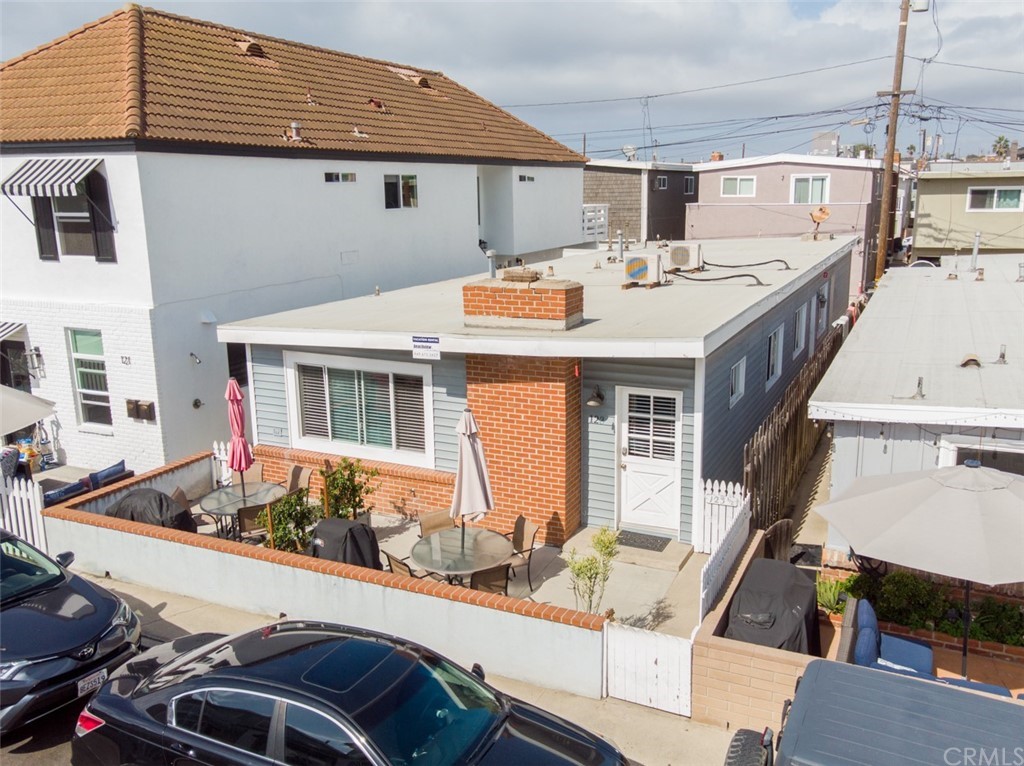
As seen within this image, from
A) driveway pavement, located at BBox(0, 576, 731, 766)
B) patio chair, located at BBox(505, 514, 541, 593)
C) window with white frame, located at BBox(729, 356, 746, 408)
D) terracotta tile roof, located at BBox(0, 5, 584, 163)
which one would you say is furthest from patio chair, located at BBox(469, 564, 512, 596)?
terracotta tile roof, located at BBox(0, 5, 584, 163)

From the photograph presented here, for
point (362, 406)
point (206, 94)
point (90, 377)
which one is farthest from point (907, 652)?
point (206, 94)

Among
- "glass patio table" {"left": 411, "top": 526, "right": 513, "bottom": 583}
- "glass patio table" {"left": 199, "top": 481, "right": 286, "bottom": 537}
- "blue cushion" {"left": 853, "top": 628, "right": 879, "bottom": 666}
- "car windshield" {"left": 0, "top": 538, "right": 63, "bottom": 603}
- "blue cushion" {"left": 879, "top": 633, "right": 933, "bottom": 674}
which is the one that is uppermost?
"car windshield" {"left": 0, "top": 538, "right": 63, "bottom": 603}

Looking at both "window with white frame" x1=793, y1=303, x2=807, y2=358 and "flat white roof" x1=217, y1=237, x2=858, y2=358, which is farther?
"window with white frame" x1=793, y1=303, x2=807, y2=358

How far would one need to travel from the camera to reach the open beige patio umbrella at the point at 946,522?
651cm

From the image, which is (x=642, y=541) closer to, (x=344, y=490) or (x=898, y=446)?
(x=898, y=446)

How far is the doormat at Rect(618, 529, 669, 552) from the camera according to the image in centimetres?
1083

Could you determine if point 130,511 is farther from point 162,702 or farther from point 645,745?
point 645,745

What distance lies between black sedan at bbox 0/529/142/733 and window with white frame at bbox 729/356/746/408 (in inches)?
334

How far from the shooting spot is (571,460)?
439 inches

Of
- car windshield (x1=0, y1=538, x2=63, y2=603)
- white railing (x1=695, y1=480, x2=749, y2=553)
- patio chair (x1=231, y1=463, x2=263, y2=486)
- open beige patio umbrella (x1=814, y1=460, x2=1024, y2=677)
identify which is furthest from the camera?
patio chair (x1=231, y1=463, x2=263, y2=486)

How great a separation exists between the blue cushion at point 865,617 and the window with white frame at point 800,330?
10.9 meters

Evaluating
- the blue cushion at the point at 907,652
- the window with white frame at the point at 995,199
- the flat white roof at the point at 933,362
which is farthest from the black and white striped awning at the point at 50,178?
the window with white frame at the point at 995,199

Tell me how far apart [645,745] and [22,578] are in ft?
21.2

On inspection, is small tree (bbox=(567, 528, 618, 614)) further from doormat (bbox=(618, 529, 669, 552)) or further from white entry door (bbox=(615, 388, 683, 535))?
white entry door (bbox=(615, 388, 683, 535))
